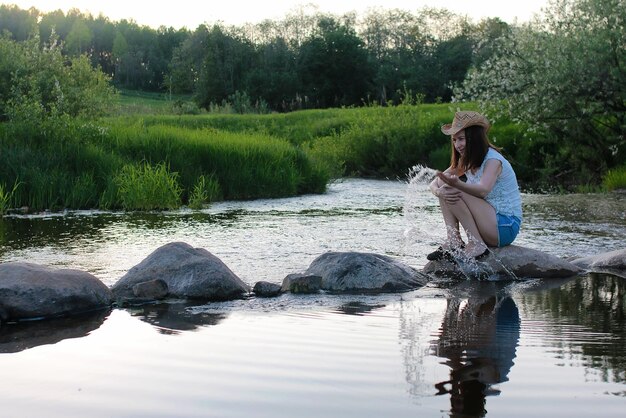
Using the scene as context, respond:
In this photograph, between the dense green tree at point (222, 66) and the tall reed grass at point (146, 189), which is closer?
the tall reed grass at point (146, 189)

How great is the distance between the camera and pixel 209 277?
25.7 feet

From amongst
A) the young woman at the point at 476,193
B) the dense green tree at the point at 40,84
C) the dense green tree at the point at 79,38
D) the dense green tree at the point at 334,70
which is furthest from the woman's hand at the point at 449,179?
the dense green tree at the point at 79,38

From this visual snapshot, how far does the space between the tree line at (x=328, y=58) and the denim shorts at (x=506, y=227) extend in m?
46.7

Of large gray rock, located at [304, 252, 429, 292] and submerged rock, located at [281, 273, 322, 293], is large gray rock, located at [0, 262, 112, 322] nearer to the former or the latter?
submerged rock, located at [281, 273, 322, 293]

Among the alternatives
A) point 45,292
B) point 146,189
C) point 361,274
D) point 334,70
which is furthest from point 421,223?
point 334,70

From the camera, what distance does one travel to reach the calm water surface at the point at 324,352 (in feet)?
14.6

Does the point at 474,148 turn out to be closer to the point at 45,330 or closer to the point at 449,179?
the point at 449,179

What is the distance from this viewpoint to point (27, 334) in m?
6.39

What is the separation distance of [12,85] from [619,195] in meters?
13.4

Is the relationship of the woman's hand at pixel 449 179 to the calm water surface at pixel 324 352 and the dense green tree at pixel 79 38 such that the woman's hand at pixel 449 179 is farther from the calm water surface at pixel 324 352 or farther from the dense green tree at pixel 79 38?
the dense green tree at pixel 79 38

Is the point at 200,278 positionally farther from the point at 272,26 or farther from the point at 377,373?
the point at 272,26

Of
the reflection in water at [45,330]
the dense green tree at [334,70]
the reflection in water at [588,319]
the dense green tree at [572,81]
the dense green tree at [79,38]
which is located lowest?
the reflection in water at [45,330]

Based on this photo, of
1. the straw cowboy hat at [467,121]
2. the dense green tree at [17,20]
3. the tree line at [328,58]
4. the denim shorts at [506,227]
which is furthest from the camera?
the dense green tree at [17,20]

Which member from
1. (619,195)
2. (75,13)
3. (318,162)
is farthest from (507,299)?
(75,13)
